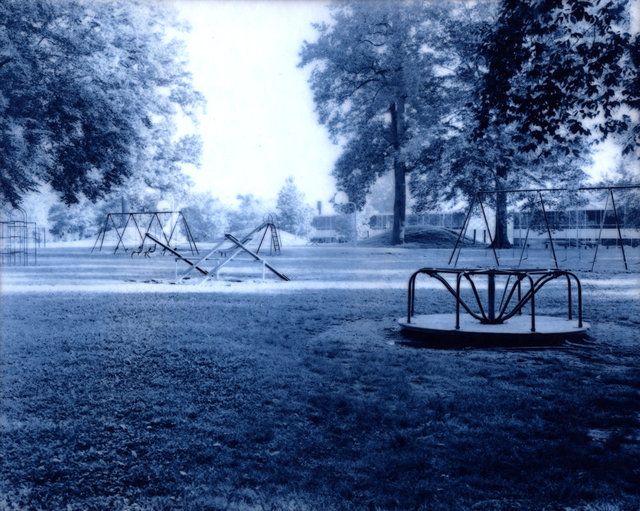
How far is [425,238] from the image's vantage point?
41188 millimetres

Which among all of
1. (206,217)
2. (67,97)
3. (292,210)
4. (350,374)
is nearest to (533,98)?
(350,374)

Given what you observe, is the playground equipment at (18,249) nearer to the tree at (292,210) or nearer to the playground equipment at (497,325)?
the playground equipment at (497,325)

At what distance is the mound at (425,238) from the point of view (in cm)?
3969

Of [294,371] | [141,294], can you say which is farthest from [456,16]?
[294,371]

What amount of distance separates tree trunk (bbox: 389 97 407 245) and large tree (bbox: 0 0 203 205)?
1819 cm

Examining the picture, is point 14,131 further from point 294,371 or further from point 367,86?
point 367,86

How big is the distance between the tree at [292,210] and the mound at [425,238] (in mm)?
21304

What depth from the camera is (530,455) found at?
3791 millimetres

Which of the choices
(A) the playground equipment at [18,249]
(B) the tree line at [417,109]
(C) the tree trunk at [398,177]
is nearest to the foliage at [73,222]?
(A) the playground equipment at [18,249]

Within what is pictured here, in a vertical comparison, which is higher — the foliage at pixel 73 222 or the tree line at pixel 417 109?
the tree line at pixel 417 109

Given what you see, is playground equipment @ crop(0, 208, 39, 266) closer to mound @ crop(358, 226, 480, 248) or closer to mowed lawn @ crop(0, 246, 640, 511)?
mowed lawn @ crop(0, 246, 640, 511)

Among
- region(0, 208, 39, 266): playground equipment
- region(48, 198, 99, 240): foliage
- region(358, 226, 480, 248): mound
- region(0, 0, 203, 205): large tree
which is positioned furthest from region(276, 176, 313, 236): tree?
region(0, 0, 203, 205): large tree

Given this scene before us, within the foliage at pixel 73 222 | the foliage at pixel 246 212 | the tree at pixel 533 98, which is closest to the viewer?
the tree at pixel 533 98

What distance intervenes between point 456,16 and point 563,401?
33958 millimetres
